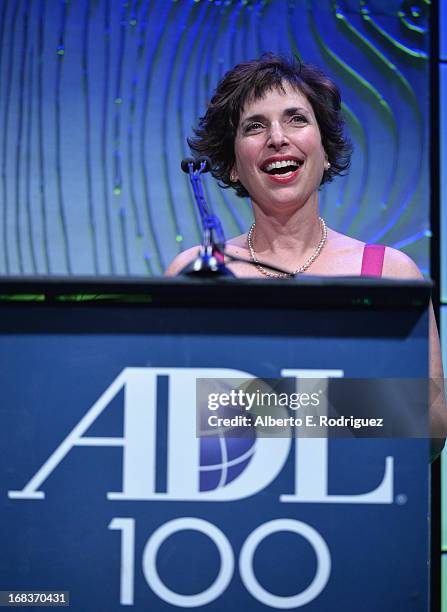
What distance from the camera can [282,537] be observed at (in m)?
0.75

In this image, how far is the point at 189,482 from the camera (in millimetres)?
748

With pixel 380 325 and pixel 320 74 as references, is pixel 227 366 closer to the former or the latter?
pixel 380 325

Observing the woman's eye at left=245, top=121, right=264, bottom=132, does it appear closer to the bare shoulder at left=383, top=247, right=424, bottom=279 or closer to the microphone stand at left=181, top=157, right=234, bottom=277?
the bare shoulder at left=383, top=247, right=424, bottom=279

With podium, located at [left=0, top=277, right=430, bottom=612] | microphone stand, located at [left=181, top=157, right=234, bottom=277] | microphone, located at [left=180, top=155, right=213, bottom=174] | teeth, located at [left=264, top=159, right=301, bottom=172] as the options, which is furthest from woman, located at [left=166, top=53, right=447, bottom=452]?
podium, located at [left=0, top=277, right=430, bottom=612]

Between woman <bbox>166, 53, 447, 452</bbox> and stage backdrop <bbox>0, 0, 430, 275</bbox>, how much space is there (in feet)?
2.17

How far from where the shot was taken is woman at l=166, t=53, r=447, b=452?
5.12 ft

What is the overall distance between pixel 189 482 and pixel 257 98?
1008 mm

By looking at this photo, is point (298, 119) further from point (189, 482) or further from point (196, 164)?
point (189, 482)

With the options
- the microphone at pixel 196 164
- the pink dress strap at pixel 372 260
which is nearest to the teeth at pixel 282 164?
the pink dress strap at pixel 372 260

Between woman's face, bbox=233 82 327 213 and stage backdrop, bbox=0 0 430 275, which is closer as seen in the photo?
woman's face, bbox=233 82 327 213

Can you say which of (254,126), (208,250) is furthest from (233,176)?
(208,250)

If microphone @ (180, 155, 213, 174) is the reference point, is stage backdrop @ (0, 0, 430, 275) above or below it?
above

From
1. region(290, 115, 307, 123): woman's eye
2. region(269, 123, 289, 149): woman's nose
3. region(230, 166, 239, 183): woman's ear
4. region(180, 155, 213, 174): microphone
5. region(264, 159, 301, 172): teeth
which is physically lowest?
region(180, 155, 213, 174): microphone

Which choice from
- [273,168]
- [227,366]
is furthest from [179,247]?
[227,366]
